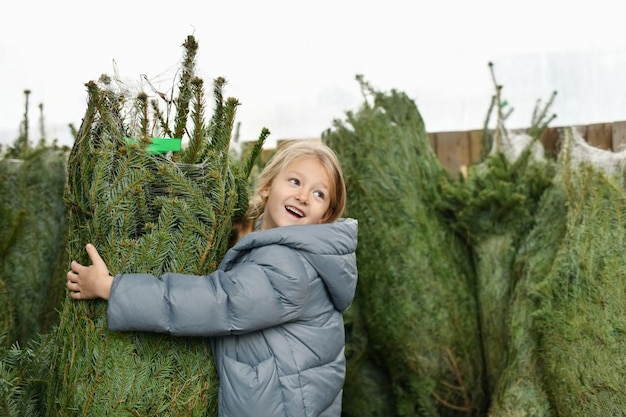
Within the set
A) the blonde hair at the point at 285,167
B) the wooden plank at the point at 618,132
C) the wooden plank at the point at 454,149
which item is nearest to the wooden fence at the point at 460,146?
the wooden plank at the point at 454,149

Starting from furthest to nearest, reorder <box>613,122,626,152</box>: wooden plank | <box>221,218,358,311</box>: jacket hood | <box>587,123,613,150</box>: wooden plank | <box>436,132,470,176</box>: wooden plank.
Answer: <box>436,132,470,176</box>: wooden plank < <box>587,123,613,150</box>: wooden plank < <box>613,122,626,152</box>: wooden plank < <box>221,218,358,311</box>: jacket hood

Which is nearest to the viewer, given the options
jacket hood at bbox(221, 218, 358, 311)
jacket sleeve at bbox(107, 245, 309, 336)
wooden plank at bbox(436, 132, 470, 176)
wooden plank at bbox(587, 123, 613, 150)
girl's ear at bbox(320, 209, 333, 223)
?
jacket sleeve at bbox(107, 245, 309, 336)

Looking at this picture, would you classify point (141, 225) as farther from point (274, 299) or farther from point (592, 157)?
point (592, 157)

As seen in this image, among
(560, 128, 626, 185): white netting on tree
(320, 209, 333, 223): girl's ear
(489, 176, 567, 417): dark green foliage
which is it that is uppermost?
(560, 128, 626, 185): white netting on tree

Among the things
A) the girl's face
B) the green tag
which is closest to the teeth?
the girl's face

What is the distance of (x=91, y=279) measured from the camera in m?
1.74

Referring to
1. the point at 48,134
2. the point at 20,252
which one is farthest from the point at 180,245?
the point at 48,134

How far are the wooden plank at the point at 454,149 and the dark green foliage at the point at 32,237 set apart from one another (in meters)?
2.63

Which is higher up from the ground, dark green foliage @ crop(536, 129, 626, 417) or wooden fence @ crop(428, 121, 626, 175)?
wooden fence @ crop(428, 121, 626, 175)

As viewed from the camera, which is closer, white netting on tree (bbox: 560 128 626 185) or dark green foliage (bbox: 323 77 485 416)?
white netting on tree (bbox: 560 128 626 185)

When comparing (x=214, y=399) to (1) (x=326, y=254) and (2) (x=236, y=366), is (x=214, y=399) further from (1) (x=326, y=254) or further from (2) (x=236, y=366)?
(1) (x=326, y=254)

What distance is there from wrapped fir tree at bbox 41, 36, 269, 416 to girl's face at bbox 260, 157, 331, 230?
0.25 meters

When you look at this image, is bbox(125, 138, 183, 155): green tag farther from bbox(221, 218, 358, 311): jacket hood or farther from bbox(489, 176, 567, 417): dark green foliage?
bbox(489, 176, 567, 417): dark green foliage

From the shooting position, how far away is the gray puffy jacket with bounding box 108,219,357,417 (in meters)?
1.70
